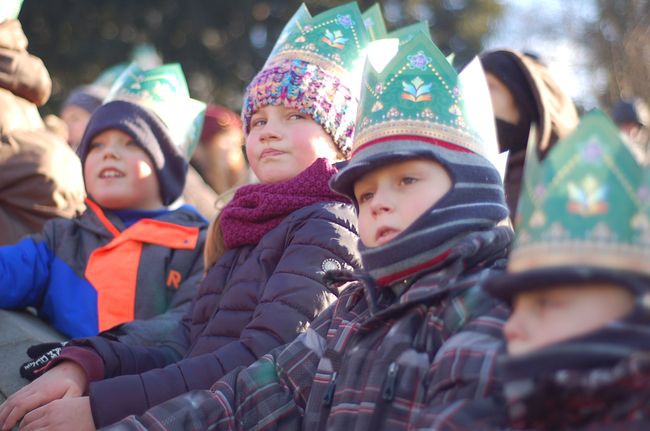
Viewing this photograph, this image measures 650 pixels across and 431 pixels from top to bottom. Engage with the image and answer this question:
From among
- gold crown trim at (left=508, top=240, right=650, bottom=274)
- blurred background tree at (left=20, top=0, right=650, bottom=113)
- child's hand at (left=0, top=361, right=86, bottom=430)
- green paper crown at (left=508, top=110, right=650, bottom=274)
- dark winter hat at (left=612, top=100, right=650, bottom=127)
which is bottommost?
blurred background tree at (left=20, top=0, right=650, bottom=113)

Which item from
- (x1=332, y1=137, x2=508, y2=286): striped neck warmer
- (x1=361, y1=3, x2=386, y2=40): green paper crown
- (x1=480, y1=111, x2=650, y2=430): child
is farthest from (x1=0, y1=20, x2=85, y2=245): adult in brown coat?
(x1=480, y1=111, x2=650, y2=430): child

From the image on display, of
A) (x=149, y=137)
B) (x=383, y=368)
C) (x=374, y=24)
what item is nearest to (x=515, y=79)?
(x=374, y=24)

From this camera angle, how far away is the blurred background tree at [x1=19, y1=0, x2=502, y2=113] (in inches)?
648

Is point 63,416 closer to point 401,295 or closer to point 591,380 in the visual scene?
point 401,295

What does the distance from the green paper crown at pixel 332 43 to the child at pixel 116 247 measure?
3.06 feet

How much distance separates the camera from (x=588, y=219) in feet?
6.36

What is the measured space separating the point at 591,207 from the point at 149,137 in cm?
305

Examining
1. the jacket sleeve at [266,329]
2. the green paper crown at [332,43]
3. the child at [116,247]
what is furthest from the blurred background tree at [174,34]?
the jacket sleeve at [266,329]

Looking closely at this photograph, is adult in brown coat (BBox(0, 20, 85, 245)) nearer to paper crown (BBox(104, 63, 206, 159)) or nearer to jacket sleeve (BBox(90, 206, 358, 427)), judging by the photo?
paper crown (BBox(104, 63, 206, 159))

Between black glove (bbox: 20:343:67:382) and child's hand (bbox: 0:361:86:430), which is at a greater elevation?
child's hand (bbox: 0:361:86:430)

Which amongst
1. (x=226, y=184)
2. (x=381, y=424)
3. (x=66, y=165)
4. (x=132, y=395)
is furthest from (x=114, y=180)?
(x=226, y=184)

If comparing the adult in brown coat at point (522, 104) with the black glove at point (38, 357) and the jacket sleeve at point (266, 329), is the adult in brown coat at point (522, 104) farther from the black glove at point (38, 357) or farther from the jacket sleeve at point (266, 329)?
the black glove at point (38, 357)

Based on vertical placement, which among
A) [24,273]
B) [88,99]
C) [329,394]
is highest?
[329,394]

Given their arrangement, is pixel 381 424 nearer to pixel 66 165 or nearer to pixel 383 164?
pixel 383 164
